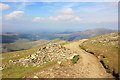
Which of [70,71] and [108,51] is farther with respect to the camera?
[108,51]

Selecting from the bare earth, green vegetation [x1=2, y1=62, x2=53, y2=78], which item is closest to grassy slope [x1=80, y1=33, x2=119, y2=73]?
the bare earth

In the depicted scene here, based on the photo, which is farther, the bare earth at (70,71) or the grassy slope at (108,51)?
the grassy slope at (108,51)

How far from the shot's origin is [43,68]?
22.8m

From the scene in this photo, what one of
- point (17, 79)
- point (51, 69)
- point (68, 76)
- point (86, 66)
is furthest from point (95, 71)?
point (17, 79)

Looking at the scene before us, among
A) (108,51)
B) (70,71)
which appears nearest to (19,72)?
(70,71)

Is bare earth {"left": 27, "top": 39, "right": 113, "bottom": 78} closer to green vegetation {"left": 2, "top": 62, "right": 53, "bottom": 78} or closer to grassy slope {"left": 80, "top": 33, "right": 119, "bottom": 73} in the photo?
green vegetation {"left": 2, "top": 62, "right": 53, "bottom": 78}

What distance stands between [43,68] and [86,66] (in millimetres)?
10303

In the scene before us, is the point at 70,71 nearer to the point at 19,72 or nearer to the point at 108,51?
the point at 19,72

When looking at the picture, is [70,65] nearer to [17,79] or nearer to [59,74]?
[59,74]

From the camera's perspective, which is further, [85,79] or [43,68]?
[43,68]

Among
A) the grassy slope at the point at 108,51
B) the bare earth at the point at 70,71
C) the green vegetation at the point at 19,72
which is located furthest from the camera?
the grassy slope at the point at 108,51

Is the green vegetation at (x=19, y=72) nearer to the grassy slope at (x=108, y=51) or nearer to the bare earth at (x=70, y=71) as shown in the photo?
the bare earth at (x=70, y=71)

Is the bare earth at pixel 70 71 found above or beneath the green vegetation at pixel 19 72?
above

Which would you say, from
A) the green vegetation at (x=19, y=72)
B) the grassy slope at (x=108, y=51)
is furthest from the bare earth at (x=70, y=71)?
the grassy slope at (x=108, y=51)
